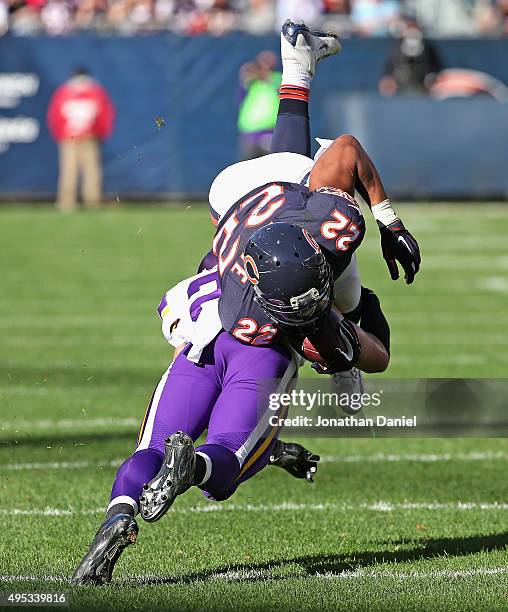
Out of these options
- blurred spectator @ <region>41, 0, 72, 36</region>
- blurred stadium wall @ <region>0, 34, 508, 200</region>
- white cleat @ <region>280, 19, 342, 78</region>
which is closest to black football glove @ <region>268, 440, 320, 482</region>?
white cleat @ <region>280, 19, 342, 78</region>

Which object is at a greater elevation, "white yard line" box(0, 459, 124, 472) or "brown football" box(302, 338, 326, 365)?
"brown football" box(302, 338, 326, 365)

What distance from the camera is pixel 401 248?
5.01 metres

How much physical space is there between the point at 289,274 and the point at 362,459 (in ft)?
9.48

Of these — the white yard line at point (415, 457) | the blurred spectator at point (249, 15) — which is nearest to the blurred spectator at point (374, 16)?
the blurred spectator at point (249, 15)

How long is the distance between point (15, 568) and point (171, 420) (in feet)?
2.57

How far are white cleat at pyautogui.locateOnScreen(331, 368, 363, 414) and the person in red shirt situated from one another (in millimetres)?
15199

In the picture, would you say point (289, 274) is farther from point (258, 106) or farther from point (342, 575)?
point (258, 106)

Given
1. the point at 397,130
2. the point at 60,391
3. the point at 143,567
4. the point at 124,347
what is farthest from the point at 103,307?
the point at 397,130

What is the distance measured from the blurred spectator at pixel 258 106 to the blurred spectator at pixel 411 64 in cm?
175

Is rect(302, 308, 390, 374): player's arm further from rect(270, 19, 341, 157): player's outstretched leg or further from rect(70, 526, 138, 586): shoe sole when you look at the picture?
rect(270, 19, 341, 157): player's outstretched leg

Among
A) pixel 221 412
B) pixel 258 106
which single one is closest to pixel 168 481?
pixel 221 412

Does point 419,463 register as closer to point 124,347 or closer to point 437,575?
point 437,575

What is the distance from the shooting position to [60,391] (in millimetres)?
8523

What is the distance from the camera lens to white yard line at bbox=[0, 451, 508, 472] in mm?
6664
